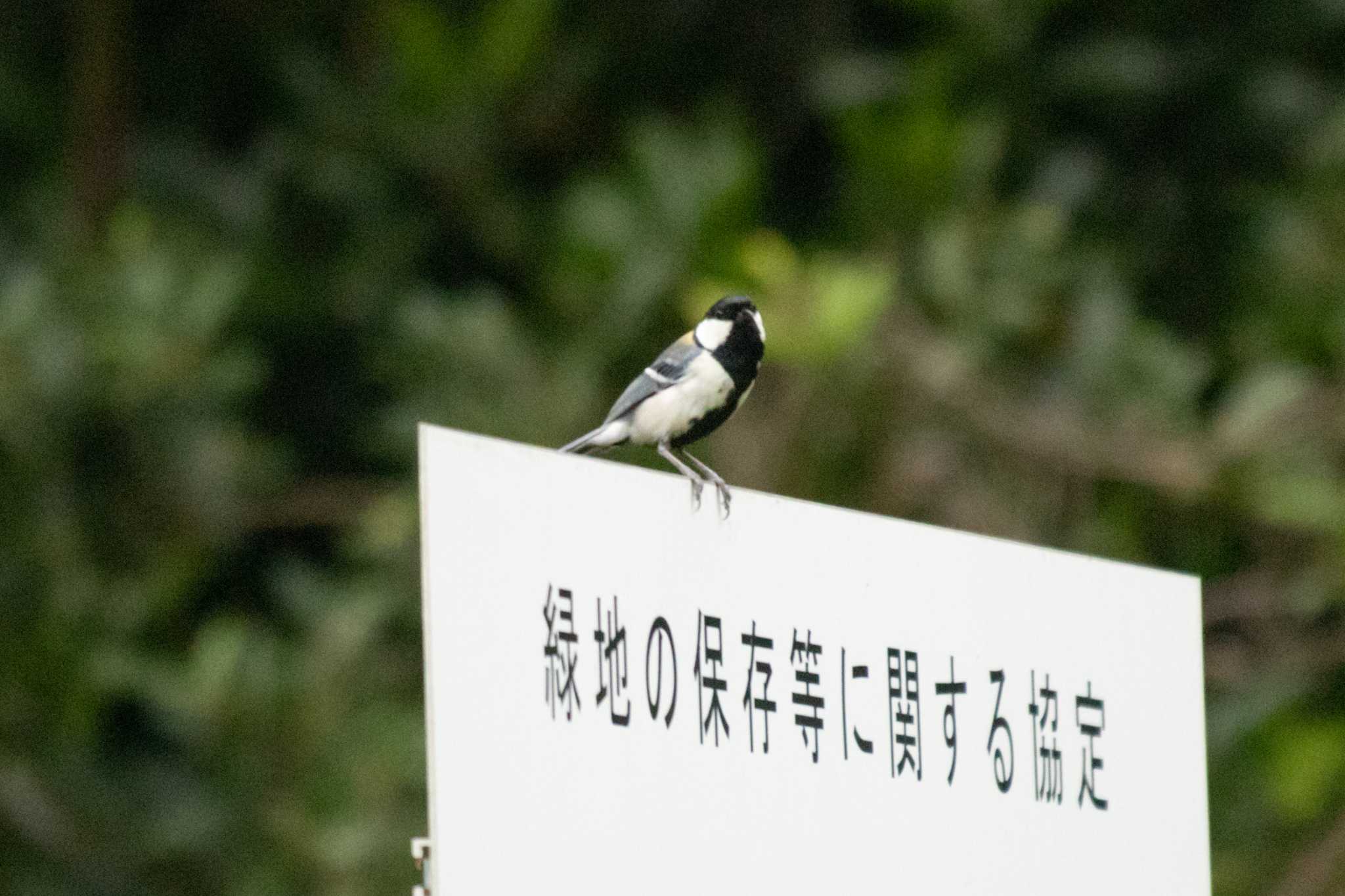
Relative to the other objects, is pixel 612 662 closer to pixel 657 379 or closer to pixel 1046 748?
pixel 657 379

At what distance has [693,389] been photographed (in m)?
2.26

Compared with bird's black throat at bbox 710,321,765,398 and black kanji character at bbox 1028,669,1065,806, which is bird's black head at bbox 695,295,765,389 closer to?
bird's black throat at bbox 710,321,765,398

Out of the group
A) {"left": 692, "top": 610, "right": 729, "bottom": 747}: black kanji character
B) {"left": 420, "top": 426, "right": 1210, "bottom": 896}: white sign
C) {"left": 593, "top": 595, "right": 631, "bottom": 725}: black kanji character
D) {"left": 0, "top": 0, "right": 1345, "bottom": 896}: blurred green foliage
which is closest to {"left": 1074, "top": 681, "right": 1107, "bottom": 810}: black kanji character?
{"left": 420, "top": 426, "right": 1210, "bottom": 896}: white sign

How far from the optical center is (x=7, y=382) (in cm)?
580

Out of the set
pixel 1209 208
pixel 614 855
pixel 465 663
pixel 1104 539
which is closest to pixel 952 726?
pixel 614 855

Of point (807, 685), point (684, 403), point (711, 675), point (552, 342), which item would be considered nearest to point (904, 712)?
point (807, 685)

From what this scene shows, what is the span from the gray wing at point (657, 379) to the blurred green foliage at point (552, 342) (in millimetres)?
2522

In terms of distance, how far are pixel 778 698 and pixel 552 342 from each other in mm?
4291

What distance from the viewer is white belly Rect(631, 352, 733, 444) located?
2258mm

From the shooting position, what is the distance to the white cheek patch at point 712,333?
228cm

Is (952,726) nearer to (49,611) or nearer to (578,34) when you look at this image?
(49,611)

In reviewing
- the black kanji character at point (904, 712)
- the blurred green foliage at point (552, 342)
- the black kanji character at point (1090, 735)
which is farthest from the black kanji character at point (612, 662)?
the blurred green foliage at point (552, 342)

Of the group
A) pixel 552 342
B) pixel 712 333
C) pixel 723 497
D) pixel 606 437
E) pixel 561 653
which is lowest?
pixel 561 653

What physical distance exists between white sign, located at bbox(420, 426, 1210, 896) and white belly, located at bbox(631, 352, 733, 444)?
0.25 meters
